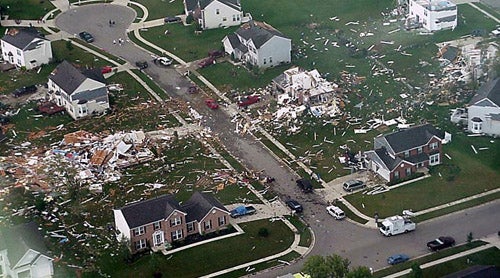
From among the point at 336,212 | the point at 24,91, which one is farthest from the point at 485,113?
the point at 24,91

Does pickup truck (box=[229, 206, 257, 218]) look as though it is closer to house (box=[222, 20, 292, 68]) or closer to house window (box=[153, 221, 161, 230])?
house window (box=[153, 221, 161, 230])

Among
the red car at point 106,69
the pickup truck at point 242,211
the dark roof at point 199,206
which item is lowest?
A: the pickup truck at point 242,211

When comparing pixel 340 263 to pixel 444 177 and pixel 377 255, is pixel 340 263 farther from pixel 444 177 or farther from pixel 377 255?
pixel 444 177

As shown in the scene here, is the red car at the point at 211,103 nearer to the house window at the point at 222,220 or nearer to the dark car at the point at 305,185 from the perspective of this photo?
the dark car at the point at 305,185

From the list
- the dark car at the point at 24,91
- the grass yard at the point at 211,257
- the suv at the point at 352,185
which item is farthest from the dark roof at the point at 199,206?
the dark car at the point at 24,91

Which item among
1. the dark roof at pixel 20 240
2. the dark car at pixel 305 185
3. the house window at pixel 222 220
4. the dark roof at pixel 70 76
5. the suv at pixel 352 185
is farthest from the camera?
the dark roof at pixel 70 76

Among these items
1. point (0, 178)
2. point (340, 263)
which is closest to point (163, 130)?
point (0, 178)
